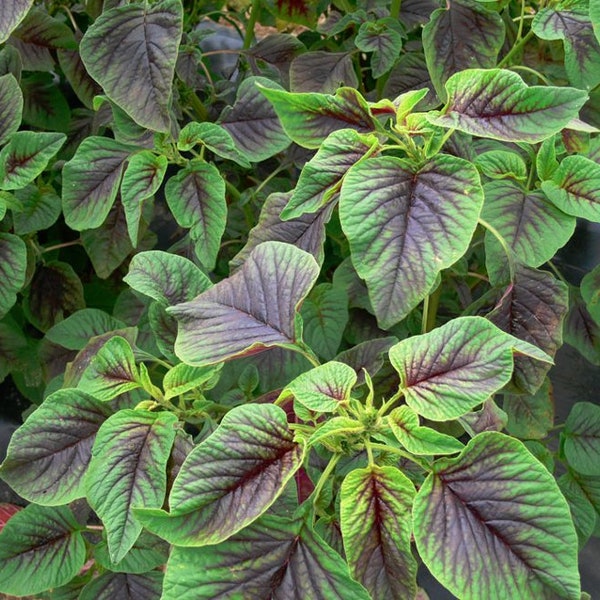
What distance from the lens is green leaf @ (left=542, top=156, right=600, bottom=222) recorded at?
2.58 feet

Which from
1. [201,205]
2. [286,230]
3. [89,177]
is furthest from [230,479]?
[89,177]

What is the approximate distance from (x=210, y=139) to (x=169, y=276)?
0.20m

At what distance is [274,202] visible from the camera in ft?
2.75

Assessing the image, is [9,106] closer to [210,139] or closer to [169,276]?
[210,139]

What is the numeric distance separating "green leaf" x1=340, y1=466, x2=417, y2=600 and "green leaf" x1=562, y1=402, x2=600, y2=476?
19.5 inches

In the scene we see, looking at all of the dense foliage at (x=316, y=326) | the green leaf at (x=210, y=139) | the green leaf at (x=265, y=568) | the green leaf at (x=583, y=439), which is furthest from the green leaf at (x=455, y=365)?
the green leaf at (x=583, y=439)

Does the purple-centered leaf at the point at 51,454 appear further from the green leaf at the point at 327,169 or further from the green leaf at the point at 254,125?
the green leaf at the point at 254,125

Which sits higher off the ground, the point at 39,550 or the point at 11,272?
the point at 11,272

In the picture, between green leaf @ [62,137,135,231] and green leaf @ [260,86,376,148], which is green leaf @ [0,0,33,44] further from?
green leaf @ [260,86,376,148]

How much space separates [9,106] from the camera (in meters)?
1.00

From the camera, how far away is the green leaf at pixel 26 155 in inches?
38.0

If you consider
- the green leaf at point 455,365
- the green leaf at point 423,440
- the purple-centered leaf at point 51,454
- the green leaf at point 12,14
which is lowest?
the purple-centered leaf at point 51,454

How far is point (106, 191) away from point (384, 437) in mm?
496

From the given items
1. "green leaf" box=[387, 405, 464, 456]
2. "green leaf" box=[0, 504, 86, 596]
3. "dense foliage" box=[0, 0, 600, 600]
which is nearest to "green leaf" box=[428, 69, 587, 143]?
"dense foliage" box=[0, 0, 600, 600]
